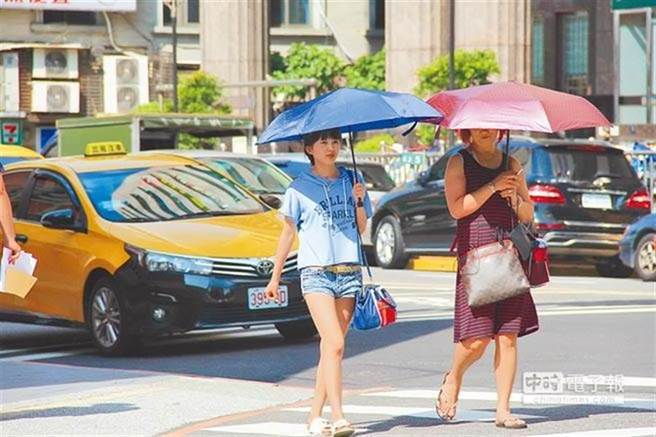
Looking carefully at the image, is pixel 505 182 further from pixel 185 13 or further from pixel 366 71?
pixel 185 13

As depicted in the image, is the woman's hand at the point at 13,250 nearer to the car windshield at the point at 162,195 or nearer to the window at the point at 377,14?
the car windshield at the point at 162,195

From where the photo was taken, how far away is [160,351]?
54.2 feet

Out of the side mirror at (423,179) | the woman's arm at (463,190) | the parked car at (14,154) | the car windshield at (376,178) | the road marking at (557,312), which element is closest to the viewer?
the woman's arm at (463,190)

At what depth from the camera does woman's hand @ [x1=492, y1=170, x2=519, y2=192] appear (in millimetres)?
10758

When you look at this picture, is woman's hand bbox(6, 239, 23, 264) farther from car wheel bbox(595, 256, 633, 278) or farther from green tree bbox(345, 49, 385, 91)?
green tree bbox(345, 49, 385, 91)

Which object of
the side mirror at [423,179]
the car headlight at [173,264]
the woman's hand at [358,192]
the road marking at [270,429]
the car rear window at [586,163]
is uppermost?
the woman's hand at [358,192]

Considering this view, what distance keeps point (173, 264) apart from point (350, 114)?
517 centimetres

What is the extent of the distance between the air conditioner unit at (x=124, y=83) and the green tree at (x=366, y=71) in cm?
717

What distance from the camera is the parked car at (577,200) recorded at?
25.5 metres

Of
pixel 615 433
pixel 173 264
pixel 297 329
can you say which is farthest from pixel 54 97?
pixel 615 433

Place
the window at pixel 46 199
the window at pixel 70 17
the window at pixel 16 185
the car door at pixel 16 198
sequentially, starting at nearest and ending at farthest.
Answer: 1. the window at pixel 46 199
2. the car door at pixel 16 198
3. the window at pixel 16 185
4. the window at pixel 70 17

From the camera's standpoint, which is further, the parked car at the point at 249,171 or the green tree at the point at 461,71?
the green tree at the point at 461,71

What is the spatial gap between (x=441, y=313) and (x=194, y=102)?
37.1 metres

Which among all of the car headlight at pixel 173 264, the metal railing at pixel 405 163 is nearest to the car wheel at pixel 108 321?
the car headlight at pixel 173 264
